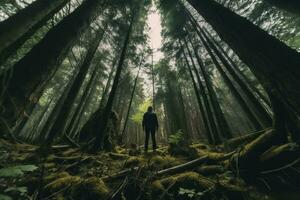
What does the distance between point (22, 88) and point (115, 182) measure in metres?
2.63

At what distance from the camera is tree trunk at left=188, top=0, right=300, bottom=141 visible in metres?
2.26

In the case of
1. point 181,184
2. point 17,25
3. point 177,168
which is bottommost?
point 181,184

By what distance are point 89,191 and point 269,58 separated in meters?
3.78

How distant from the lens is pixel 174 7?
1004 cm

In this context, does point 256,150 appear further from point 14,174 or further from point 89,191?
point 14,174

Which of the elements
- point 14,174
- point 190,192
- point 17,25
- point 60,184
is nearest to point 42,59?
point 17,25

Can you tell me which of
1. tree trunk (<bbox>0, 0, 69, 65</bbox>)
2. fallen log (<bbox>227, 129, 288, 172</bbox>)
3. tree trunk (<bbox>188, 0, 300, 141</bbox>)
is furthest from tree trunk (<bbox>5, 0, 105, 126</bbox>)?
fallen log (<bbox>227, 129, 288, 172</bbox>)

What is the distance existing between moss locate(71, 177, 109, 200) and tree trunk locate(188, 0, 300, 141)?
10.6 ft

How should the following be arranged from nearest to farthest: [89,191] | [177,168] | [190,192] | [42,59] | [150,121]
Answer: [42,59] → [190,192] → [89,191] → [177,168] → [150,121]

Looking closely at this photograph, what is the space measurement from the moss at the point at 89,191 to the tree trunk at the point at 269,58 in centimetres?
323

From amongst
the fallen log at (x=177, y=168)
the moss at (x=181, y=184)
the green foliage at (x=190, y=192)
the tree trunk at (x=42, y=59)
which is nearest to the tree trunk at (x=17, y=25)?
the tree trunk at (x=42, y=59)

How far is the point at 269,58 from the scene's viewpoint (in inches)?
101

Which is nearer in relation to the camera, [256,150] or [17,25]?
[17,25]

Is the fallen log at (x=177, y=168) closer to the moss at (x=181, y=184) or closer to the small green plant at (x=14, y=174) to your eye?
the moss at (x=181, y=184)
